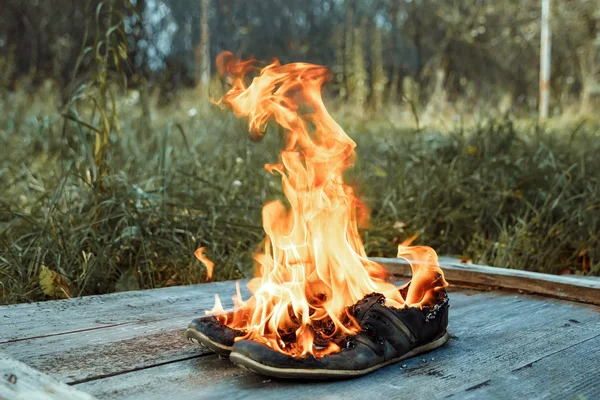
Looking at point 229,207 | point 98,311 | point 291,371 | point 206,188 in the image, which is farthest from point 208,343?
point 206,188

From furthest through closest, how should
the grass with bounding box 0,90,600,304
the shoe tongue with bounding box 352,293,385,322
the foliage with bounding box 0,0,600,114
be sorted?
the foliage with bounding box 0,0,600,114, the grass with bounding box 0,90,600,304, the shoe tongue with bounding box 352,293,385,322

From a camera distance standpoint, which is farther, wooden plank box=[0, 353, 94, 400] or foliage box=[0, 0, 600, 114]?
foliage box=[0, 0, 600, 114]

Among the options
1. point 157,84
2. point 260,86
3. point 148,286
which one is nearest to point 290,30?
point 157,84

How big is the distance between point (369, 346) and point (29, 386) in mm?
693

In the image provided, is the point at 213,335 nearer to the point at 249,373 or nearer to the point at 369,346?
the point at 249,373

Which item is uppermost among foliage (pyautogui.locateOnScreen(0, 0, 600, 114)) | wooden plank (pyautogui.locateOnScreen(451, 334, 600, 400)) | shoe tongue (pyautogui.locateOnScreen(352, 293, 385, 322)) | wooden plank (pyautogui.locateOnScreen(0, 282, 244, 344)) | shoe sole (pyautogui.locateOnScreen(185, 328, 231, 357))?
foliage (pyautogui.locateOnScreen(0, 0, 600, 114))

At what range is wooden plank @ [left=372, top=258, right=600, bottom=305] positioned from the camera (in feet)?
7.42

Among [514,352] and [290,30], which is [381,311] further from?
[290,30]

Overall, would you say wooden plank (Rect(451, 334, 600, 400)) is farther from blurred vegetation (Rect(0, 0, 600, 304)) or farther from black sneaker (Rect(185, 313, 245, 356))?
blurred vegetation (Rect(0, 0, 600, 304))

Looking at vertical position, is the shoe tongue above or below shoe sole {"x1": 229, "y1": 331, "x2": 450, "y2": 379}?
above

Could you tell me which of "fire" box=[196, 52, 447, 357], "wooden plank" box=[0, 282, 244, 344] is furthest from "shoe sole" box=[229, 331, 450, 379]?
"wooden plank" box=[0, 282, 244, 344]

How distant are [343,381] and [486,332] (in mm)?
575

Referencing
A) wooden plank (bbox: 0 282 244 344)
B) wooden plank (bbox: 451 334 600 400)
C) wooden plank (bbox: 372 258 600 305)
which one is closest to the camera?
wooden plank (bbox: 451 334 600 400)

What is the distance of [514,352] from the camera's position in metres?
1.70
